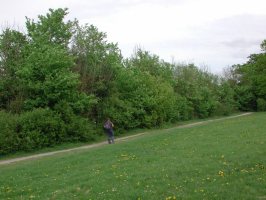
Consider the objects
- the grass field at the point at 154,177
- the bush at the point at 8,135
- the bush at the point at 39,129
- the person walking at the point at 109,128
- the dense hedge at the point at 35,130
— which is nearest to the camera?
the grass field at the point at 154,177

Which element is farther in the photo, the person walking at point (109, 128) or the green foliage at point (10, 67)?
the green foliage at point (10, 67)

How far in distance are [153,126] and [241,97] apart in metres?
39.0

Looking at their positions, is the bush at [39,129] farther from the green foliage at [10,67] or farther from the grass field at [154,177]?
the grass field at [154,177]

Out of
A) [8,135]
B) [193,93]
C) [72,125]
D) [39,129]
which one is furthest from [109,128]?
[193,93]

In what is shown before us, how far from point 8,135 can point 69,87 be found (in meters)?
6.34

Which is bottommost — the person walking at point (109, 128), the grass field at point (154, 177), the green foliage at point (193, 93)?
the grass field at point (154, 177)

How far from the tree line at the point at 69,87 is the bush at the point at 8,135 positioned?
0.06 m

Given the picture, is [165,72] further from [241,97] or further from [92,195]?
[92,195]

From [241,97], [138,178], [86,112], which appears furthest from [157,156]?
[241,97]

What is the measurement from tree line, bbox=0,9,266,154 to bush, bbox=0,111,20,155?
59mm

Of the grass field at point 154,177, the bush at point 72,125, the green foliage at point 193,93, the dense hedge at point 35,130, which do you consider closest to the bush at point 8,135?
the dense hedge at point 35,130

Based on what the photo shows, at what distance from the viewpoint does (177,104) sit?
1971 inches

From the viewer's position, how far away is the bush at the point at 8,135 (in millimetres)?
24141

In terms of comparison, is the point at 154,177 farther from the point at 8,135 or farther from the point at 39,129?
the point at 39,129
